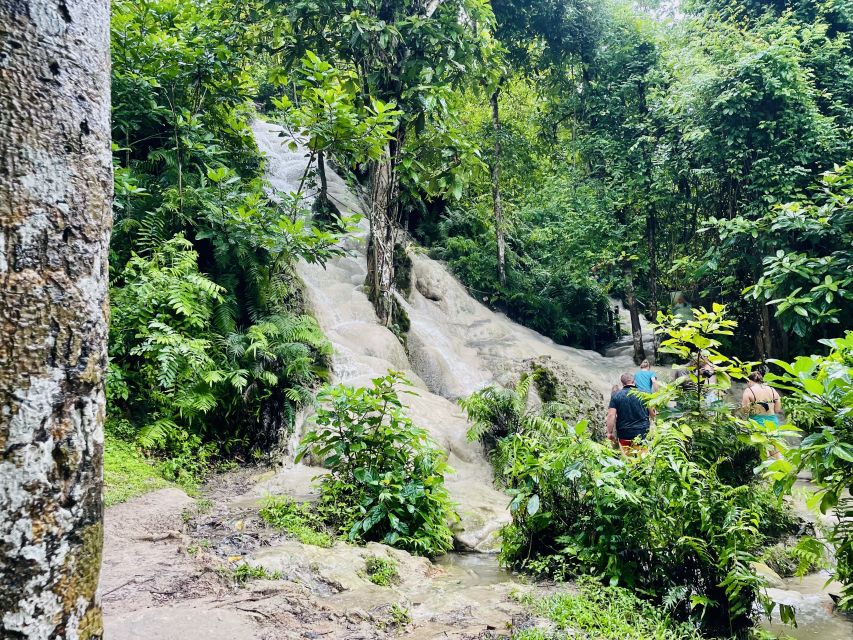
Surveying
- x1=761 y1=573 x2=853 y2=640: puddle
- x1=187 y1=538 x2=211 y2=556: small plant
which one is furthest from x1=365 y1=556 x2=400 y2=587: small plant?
x1=761 y1=573 x2=853 y2=640: puddle

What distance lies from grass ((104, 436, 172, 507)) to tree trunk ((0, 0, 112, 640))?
375 cm

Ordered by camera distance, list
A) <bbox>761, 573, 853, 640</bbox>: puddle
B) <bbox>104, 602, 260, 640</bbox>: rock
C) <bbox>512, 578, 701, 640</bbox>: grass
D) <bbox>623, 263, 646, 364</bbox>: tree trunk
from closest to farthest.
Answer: <bbox>104, 602, 260, 640</bbox>: rock, <bbox>512, 578, 701, 640</bbox>: grass, <bbox>761, 573, 853, 640</bbox>: puddle, <bbox>623, 263, 646, 364</bbox>: tree trunk

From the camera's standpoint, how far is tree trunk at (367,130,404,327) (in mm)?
11180

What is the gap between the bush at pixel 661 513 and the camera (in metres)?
3.78

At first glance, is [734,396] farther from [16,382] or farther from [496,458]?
[16,382]

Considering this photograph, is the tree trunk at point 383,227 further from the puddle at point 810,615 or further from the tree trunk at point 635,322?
the puddle at point 810,615

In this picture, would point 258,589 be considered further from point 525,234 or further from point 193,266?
point 525,234

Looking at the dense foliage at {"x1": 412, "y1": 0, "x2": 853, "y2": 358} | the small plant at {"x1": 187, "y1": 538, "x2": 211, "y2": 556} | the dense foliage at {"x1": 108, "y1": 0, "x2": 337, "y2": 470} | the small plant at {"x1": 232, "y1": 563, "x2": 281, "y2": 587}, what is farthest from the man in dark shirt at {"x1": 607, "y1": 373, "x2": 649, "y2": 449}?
the small plant at {"x1": 187, "y1": 538, "x2": 211, "y2": 556}

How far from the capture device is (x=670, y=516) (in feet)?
12.9

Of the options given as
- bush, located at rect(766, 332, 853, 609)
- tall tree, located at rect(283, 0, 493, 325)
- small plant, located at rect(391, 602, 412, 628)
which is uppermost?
tall tree, located at rect(283, 0, 493, 325)

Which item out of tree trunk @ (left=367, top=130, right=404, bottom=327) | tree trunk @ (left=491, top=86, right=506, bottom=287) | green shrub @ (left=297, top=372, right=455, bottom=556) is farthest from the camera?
tree trunk @ (left=491, top=86, right=506, bottom=287)

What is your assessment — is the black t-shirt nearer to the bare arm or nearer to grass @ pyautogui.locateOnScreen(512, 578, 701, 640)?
the bare arm

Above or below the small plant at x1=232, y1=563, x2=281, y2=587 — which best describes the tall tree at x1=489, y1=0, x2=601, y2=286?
above

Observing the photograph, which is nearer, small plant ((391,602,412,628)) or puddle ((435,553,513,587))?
small plant ((391,602,412,628))
